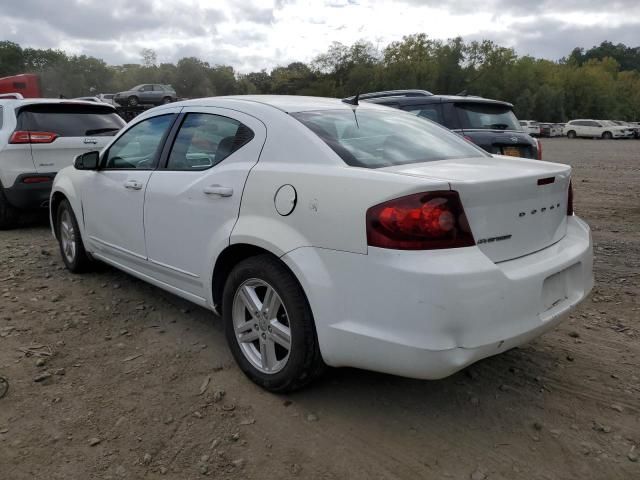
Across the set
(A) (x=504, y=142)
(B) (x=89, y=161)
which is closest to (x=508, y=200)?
(B) (x=89, y=161)

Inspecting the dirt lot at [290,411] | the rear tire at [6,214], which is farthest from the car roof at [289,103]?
the rear tire at [6,214]

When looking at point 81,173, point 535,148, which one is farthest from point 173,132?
point 535,148

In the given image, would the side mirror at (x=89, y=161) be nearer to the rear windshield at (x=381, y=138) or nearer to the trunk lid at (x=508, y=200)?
the rear windshield at (x=381, y=138)

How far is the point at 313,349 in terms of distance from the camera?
272cm

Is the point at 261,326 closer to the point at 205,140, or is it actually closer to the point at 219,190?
the point at 219,190

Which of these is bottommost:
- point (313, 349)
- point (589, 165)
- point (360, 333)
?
point (589, 165)

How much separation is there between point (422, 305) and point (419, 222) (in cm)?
36

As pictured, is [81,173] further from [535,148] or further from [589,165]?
[589,165]

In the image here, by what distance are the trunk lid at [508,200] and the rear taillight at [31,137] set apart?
18.6 ft

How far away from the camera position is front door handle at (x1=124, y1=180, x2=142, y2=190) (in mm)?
3818

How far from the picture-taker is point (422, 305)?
228 cm

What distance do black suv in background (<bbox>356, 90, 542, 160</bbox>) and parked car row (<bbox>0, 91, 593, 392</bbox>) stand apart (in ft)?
13.6

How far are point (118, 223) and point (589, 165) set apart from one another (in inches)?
694

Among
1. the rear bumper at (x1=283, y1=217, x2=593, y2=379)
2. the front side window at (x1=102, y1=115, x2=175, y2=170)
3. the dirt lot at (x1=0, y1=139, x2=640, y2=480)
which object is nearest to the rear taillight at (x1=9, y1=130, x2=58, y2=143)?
the front side window at (x1=102, y1=115, x2=175, y2=170)
